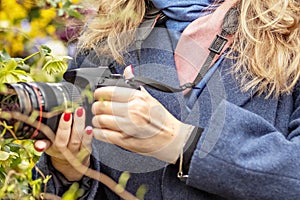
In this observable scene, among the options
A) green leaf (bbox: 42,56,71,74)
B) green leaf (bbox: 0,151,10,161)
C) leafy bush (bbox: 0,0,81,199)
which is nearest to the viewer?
leafy bush (bbox: 0,0,81,199)

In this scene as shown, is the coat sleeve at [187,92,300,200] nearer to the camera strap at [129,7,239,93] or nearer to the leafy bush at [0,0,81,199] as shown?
the camera strap at [129,7,239,93]

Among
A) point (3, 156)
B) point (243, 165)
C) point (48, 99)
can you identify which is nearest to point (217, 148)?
point (243, 165)

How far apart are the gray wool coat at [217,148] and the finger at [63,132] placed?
0.16 m

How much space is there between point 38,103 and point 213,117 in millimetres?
309

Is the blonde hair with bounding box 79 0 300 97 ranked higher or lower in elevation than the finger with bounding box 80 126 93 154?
higher

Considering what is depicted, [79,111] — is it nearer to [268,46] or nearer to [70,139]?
[70,139]

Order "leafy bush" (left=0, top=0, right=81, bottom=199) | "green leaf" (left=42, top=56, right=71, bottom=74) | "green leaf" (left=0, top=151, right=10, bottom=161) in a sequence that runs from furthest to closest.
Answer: "green leaf" (left=42, top=56, right=71, bottom=74), "green leaf" (left=0, top=151, right=10, bottom=161), "leafy bush" (left=0, top=0, right=81, bottom=199)

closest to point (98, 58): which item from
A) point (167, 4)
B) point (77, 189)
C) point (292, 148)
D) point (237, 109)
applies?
point (167, 4)

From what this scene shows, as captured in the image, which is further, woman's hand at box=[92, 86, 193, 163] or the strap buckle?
the strap buckle

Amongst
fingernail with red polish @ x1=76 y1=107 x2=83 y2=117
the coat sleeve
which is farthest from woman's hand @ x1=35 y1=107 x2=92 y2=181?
the coat sleeve

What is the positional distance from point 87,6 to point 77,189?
0.59 m

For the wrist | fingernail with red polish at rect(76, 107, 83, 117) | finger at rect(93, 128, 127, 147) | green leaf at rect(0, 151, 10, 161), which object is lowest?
green leaf at rect(0, 151, 10, 161)

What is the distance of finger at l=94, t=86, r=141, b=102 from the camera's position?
1.35 metres

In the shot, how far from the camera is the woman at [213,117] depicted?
4.49ft
